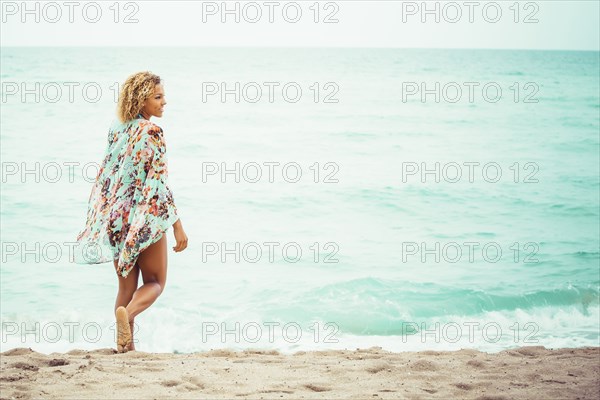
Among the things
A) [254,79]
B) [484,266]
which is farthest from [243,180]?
[254,79]

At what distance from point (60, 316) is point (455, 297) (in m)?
4.41

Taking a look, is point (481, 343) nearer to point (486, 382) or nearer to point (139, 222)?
point (486, 382)

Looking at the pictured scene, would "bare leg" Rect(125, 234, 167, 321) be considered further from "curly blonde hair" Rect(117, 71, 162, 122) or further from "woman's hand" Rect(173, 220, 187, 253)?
"curly blonde hair" Rect(117, 71, 162, 122)

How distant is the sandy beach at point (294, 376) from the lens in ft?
12.5

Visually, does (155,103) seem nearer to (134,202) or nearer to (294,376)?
(134,202)

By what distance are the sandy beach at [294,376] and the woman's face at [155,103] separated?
4.89 ft

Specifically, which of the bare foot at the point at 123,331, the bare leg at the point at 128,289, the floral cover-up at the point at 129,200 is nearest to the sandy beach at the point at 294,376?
the bare foot at the point at 123,331

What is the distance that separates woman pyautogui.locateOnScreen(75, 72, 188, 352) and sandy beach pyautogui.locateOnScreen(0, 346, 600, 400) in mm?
371

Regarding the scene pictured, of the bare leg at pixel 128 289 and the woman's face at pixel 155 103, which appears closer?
the woman's face at pixel 155 103

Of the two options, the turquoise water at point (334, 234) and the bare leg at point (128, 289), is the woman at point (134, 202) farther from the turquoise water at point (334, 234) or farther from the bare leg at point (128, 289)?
the turquoise water at point (334, 234)

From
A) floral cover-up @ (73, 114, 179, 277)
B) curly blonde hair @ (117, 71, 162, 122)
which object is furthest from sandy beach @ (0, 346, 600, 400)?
curly blonde hair @ (117, 71, 162, 122)

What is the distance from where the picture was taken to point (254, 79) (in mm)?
42906

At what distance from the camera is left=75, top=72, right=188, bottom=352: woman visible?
13.6ft

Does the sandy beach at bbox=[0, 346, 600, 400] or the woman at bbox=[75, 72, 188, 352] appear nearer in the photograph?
the sandy beach at bbox=[0, 346, 600, 400]
